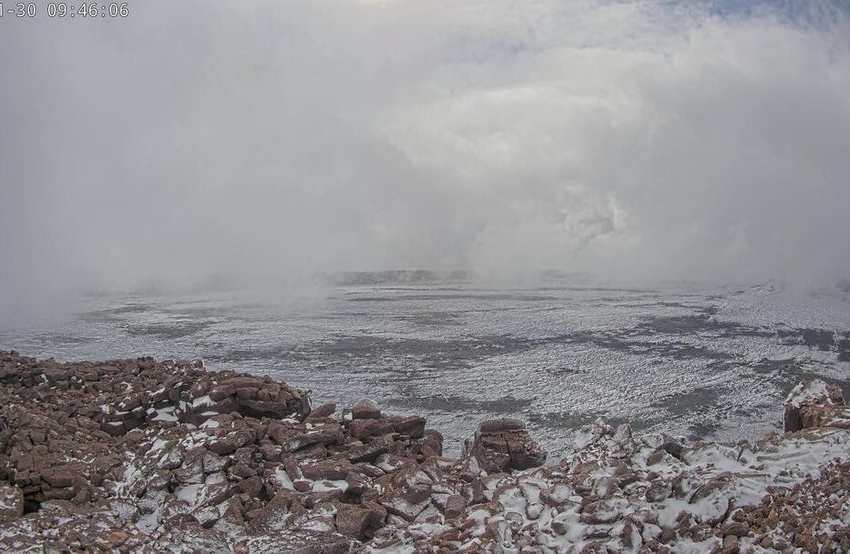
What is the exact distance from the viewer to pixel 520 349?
1697 centimetres

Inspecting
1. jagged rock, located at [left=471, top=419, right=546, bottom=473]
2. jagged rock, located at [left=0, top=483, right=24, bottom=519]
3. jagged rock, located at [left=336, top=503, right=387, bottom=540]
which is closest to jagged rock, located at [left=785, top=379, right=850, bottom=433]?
jagged rock, located at [left=471, top=419, right=546, bottom=473]

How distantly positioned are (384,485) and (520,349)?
34.6 feet

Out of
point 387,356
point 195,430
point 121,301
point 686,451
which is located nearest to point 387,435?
point 195,430

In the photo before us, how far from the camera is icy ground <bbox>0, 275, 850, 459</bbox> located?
11.6 m

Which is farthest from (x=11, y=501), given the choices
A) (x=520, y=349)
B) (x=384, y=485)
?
(x=520, y=349)

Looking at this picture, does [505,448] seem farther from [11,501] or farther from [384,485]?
[11,501]

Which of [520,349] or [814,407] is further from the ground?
[814,407]

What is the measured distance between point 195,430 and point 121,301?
27.1 meters

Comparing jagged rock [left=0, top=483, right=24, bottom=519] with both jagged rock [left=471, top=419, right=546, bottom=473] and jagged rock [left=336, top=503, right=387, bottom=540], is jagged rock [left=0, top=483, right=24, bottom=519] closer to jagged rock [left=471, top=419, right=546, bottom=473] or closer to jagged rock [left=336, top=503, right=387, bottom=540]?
jagged rock [left=336, top=503, right=387, bottom=540]

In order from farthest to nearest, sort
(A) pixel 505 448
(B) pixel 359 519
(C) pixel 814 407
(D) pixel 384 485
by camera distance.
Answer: (C) pixel 814 407, (A) pixel 505 448, (D) pixel 384 485, (B) pixel 359 519

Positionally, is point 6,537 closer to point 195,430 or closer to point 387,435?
point 195,430

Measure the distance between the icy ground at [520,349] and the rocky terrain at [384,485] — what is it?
2.22 m

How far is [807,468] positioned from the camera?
554 cm

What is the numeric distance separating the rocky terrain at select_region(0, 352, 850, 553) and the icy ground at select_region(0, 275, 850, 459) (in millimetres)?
2216
